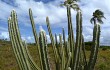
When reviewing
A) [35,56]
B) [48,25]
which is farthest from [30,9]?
[35,56]

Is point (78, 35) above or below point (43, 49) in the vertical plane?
above

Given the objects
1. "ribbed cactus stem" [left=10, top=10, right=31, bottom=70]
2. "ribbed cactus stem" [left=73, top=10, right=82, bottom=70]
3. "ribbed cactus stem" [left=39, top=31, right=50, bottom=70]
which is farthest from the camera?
"ribbed cactus stem" [left=73, top=10, right=82, bottom=70]

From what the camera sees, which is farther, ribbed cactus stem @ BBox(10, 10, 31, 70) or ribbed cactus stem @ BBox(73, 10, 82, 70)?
ribbed cactus stem @ BBox(73, 10, 82, 70)

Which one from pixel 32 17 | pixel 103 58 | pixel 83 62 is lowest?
pixel 103 58

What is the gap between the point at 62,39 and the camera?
585cm

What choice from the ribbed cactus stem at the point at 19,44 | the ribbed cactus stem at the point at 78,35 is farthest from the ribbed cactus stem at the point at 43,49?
the ribbed cactus stem at the point at 78,35

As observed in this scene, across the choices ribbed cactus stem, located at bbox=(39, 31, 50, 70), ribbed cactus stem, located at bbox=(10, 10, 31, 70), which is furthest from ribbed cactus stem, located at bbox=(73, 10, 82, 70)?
ribbed cactus stem, located at bbox=(10, 10, 31, 70)

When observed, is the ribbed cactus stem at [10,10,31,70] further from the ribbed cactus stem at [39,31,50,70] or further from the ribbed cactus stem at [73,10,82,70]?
the ribbed cactus stem at [73,10,82,70]

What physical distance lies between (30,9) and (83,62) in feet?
4.55

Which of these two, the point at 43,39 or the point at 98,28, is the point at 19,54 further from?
the point at 98,28

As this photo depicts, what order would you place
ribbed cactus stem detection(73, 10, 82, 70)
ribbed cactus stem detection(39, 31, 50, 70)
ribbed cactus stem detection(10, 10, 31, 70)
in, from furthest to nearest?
ribbed cactus stem detection(73, 10, 82, 70) < ribbed cactus stem detection(10, 10, 31, 70) < ribbed cactus stem detection(39, 31, 50, 70)

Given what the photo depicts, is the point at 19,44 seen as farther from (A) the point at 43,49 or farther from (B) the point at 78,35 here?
(B) the point at 78,35

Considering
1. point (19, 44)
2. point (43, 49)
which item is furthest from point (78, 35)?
point (19, 44)

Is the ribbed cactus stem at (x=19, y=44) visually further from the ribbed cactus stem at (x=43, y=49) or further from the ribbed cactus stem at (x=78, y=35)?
the ribbed cactus stem at (x=78, y=35)
